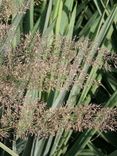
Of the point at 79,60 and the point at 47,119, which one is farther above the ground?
the point at 79,60

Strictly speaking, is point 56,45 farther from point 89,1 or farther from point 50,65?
point 89,1

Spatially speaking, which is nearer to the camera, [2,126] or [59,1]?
[2,126]

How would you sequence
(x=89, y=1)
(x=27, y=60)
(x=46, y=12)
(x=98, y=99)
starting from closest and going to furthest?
(x=27, y=60), (x=46, y=12), (x=98, y=99), (x=89, y=1)

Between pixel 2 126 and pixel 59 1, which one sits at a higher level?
pixel 59 1

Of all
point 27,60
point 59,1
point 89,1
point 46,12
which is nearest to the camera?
point 27,60

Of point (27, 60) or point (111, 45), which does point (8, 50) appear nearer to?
point (27, 60)

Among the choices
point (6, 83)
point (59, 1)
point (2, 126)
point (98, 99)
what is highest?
point (59, 1)

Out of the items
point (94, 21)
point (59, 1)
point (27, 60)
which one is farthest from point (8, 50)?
point (94, 21)
